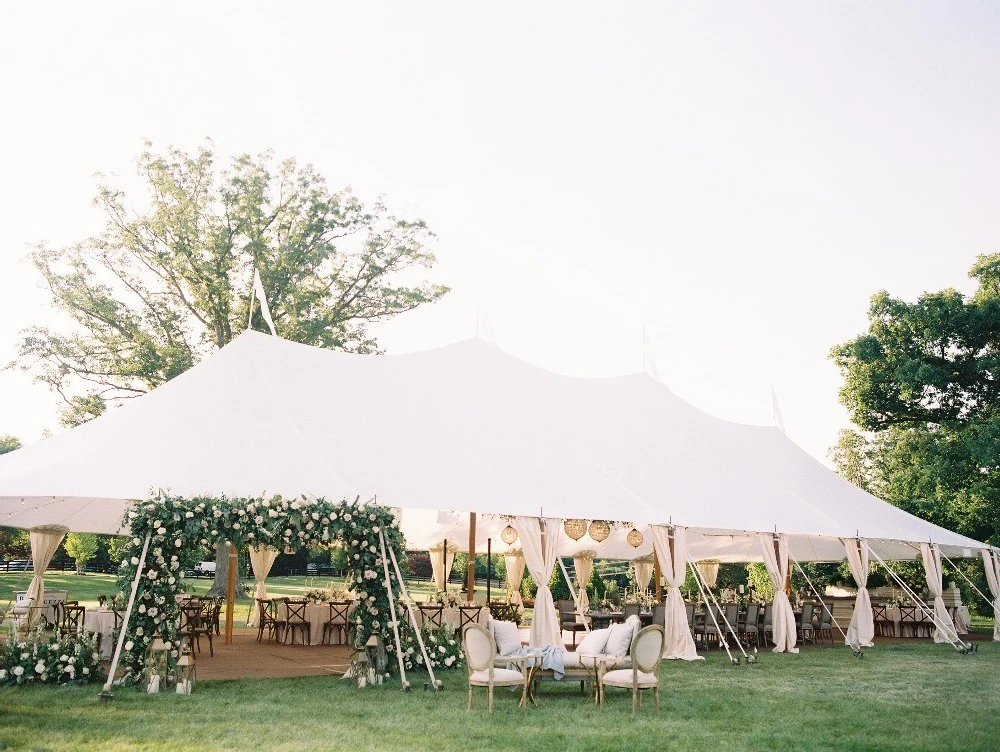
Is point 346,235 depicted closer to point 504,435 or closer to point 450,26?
point 504,435

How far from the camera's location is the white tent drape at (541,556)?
422 inches

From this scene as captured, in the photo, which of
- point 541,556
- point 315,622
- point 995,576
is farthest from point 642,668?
point 995,576

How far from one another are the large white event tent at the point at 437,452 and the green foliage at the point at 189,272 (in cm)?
825

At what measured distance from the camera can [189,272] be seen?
23.1m

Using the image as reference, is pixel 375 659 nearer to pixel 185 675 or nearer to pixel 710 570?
pixel 185 675

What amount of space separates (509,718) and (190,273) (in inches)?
717

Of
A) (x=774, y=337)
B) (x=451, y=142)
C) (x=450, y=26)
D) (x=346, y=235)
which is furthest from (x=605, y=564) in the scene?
(x=450, y=26)

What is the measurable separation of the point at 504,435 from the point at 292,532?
3.67 meters

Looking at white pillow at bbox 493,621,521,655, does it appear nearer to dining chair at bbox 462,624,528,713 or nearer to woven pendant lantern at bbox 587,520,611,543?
dining chair at bbox 462,624,528,713

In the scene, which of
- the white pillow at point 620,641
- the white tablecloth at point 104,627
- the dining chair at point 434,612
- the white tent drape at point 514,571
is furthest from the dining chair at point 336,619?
the white tent drape at point 514,571

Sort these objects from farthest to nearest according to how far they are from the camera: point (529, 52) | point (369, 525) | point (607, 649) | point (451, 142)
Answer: point (451, 142)
point (529, 52)
point (369, 525)
point (607, 649)

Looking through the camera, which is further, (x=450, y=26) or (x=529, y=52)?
(x=529, y=52)

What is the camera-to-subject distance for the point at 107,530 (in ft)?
53.1

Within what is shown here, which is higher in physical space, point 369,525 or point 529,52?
point 529,52
